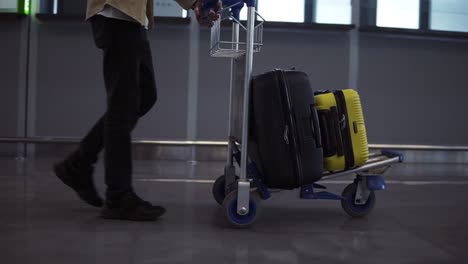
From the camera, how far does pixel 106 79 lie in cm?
245

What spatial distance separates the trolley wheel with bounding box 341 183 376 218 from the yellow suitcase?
218mm

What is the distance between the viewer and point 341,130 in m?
2.46

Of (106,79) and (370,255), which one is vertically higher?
(106,79)

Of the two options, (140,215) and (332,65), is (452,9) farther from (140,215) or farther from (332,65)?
(140,215)

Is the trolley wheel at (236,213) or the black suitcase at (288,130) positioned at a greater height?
the black suitcase at (288,130)

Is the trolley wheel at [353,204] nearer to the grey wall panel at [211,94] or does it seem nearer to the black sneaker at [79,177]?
the black sneaker at [79,177]

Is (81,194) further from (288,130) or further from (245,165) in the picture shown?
(288,130)

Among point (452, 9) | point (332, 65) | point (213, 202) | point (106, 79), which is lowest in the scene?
point (213, 202)

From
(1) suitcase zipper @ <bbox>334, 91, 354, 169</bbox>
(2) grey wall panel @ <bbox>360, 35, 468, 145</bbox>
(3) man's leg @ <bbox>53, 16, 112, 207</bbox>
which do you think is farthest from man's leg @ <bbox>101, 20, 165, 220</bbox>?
(2) grey wall panel @ <bbox>360, 35, 468, 145</bbox>

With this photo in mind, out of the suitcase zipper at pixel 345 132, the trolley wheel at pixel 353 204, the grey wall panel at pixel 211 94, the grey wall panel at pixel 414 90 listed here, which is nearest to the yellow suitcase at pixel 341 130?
the suitcase zipper at pixel 345 132

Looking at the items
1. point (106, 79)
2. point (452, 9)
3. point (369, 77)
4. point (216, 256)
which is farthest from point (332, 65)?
point (216, 256)

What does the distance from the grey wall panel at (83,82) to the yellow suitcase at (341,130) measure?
327cm

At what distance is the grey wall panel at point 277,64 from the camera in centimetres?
559

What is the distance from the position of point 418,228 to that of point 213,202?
3.95 feet
